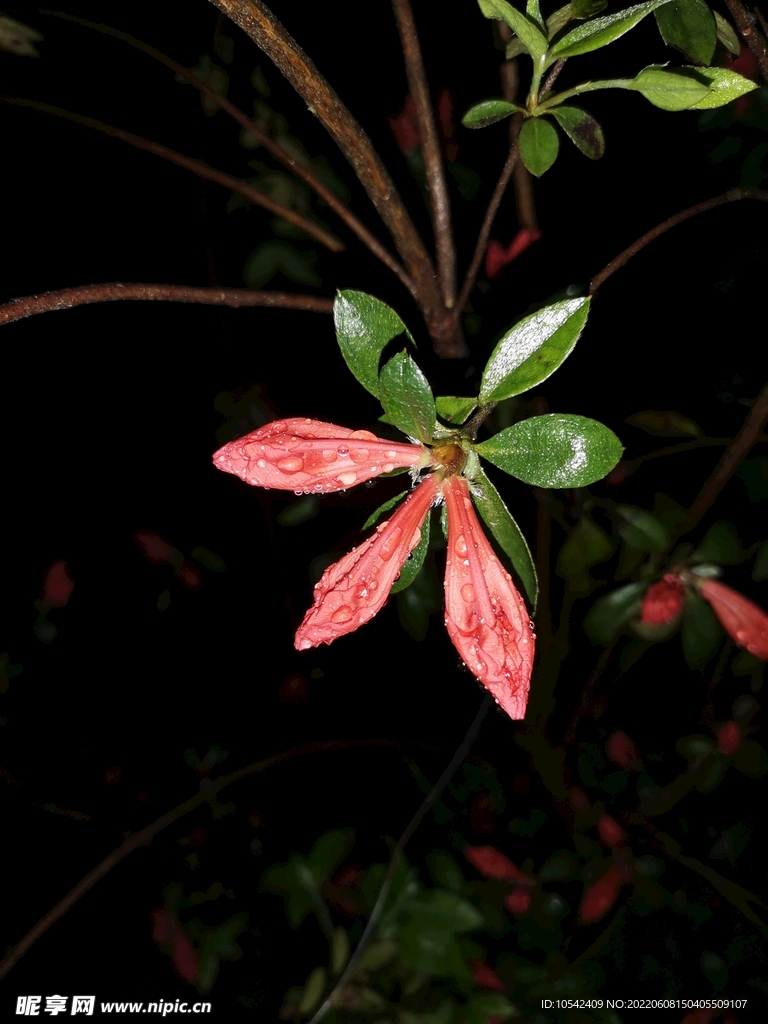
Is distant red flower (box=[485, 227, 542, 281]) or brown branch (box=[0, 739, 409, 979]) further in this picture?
distant red flower (box=[485, 227, 542, 281])

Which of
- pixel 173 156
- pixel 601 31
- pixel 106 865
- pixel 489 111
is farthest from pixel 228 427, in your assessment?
pixel 601 31

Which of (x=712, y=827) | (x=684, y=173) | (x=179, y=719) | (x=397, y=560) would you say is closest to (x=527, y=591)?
(x=397, y=560)

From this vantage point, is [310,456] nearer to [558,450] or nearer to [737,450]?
[558,450]

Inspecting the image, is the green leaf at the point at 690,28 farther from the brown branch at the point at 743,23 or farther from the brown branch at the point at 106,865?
the brown branch at the point at 106,865

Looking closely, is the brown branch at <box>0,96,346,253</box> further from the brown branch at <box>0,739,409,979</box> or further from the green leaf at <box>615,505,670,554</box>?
the brown branch at <box>0,739,409,979</box>

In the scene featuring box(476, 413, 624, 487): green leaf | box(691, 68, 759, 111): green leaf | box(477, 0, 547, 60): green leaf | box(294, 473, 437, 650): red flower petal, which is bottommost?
box(294, 473, 437, 650): red flower petal

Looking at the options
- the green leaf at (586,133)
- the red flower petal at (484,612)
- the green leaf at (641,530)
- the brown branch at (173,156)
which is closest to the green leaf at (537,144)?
the green leaf at (586,133)

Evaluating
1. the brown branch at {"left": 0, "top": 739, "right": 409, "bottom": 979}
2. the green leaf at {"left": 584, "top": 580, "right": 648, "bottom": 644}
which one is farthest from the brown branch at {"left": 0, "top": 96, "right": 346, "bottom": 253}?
the brown branch at {"left": 0, "top": 739, "right": 409, "bottom": 979}
